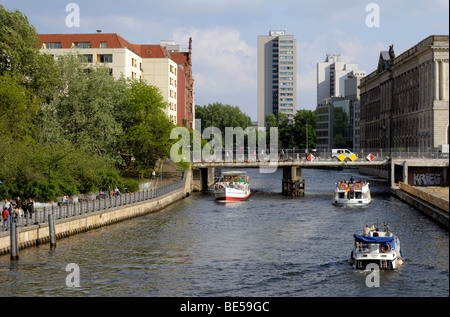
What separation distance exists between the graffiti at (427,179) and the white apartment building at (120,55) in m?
41.9

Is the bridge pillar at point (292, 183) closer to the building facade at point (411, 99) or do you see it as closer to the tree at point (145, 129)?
the tree at point (145, 129)

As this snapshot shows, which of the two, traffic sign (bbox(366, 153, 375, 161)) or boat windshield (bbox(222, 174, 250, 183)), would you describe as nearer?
boat windshield (bbox(222, 174, 250, 183))

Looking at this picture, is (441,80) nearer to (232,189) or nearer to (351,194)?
(351,194)

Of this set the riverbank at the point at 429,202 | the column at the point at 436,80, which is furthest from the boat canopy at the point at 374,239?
the column at the point at 436,80

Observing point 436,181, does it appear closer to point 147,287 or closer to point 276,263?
point 276,263

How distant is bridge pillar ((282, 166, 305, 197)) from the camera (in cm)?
9612

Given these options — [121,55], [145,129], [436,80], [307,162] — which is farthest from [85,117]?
[436,80]

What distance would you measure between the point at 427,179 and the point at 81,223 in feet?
229

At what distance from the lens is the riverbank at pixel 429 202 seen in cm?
5909

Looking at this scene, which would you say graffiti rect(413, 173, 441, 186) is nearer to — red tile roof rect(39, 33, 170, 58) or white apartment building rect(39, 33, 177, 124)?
white apartment building rect(39, 33, 177, 124)

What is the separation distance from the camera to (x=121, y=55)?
10888cm

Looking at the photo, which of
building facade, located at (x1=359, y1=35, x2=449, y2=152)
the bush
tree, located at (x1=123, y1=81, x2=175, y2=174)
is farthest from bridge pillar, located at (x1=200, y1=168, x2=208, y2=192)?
building facade, located at (x1=359, y1=35, x2=449, y2=152)

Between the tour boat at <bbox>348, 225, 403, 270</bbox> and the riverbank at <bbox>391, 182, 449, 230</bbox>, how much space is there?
19.6m

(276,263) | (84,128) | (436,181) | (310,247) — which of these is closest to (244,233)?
(310,247)
